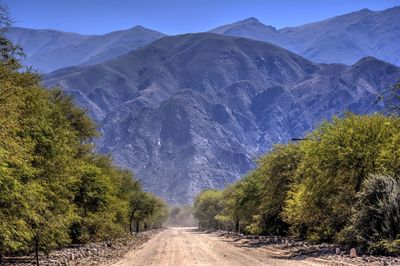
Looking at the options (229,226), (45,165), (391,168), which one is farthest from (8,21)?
(229,226)

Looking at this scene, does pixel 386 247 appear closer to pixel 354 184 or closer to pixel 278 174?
pixel 354 184

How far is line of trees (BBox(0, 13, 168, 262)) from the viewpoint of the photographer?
19.6 m

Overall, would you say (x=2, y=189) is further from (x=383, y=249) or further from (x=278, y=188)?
(x=278, y=188)

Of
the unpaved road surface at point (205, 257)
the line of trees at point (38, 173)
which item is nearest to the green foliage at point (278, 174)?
the unpaved road surface at point (205, 257)

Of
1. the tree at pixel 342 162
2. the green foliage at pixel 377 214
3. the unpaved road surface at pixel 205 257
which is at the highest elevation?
the tree at pixel 342 162

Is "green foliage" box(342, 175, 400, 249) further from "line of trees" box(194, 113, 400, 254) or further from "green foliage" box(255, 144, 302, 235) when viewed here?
"green foliage" box(255, 144, 302, 235)

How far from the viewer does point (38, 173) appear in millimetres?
27828

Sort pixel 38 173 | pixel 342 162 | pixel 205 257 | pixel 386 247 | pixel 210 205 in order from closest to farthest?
pixel 386 247, pixel 38 173, pixel 342 162, pixel 205 257, pixel 210 205

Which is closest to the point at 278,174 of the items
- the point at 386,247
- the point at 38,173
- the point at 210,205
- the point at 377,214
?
the point at 377,214

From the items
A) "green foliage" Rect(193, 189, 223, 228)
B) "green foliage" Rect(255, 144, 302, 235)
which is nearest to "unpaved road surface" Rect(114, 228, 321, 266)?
"green foliage" Rect(255, 144, 302, 235)

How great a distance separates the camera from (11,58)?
2706 cm

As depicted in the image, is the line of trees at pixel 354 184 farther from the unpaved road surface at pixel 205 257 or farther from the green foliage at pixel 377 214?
the unpaved road surface at pixel 205 257

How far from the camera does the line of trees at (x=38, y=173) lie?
1962cm

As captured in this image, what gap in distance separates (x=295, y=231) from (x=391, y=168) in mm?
23405
